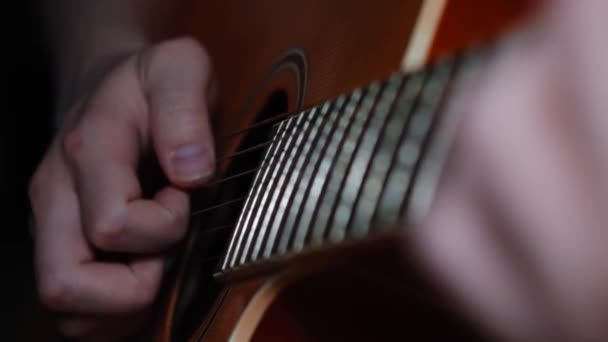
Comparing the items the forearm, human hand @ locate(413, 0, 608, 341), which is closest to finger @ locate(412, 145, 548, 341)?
human hand @ locate(413, 0, 608, 341)

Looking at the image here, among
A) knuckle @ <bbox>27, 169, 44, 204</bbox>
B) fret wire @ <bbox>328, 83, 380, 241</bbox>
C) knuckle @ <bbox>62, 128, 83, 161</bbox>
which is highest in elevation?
fret wire @ <bbox>328, 83, 380, 241</bbox>

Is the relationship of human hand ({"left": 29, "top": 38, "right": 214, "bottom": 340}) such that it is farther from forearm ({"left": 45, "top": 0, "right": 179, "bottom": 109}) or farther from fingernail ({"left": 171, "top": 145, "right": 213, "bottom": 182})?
forearm ({"left": 45, "top": 0, "right": 179, "bottom": 109})

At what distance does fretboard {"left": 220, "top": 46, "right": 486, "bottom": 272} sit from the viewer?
11.9 inches

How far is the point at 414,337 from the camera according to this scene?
1.55ft

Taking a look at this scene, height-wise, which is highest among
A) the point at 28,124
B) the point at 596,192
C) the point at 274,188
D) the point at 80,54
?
the point at 596,192

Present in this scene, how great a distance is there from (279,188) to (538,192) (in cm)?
22

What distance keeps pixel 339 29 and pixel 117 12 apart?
18.3 inches

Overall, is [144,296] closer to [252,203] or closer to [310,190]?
[252,203]

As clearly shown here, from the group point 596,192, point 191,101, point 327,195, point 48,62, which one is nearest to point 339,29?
point 191,101

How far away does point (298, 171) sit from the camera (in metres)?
0.43

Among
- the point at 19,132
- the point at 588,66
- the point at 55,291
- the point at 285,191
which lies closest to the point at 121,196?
the point at 55,291

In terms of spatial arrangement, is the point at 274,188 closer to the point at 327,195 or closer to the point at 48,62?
the point at 327,195

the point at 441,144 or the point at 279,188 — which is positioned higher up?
the point at 441,144

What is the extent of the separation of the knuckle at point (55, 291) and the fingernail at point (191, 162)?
0.15 metres
